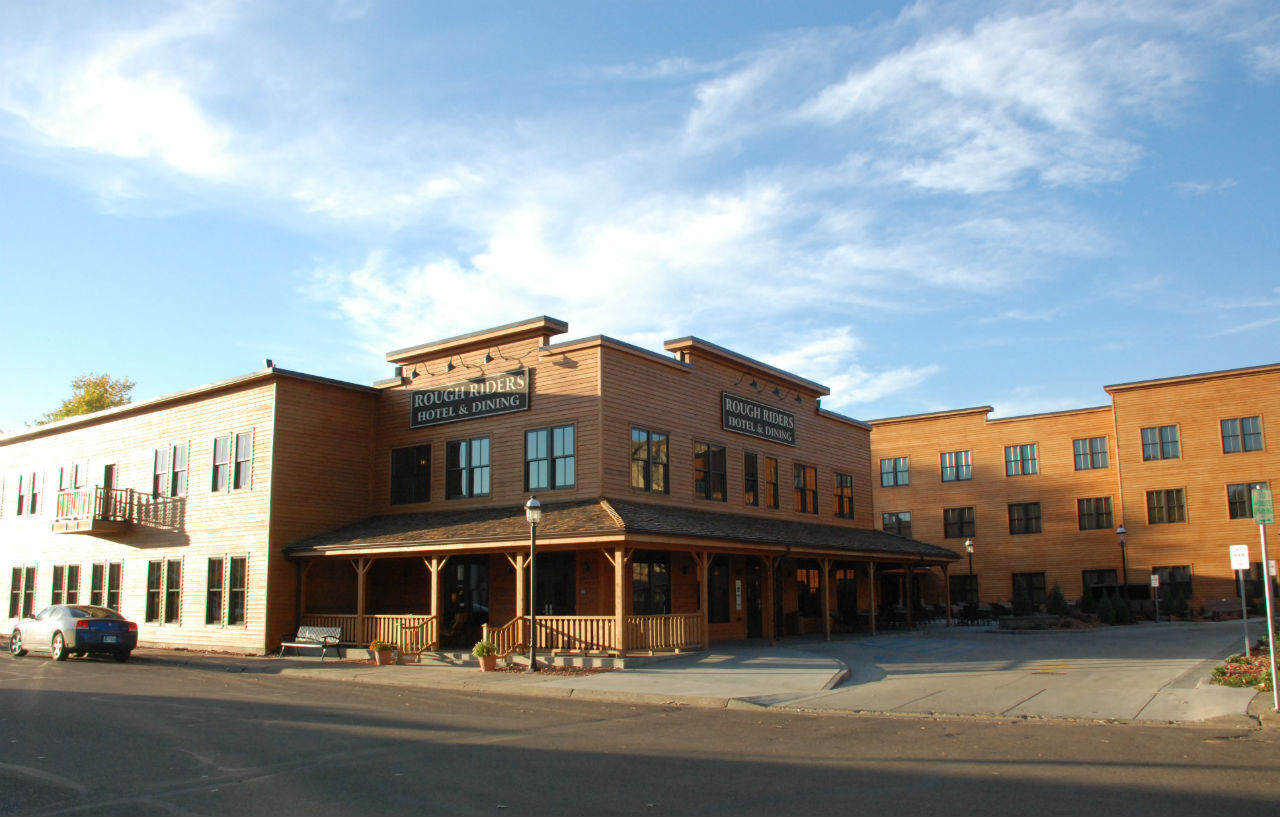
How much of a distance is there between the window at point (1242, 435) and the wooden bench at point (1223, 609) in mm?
6509

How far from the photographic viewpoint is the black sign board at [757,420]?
2975 cm

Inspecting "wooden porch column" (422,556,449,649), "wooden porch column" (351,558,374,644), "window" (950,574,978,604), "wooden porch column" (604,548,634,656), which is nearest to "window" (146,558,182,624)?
"wooden porch column" (351,558,374,644)

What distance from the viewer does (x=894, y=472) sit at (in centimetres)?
5297

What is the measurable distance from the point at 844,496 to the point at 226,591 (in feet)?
69.3

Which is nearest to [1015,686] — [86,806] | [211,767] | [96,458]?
[211,767]

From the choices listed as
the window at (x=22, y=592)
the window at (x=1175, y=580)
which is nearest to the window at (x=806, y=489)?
the window at (x=1175, y=580)

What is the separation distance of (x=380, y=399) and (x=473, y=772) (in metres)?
21.9

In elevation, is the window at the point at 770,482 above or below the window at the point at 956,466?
below

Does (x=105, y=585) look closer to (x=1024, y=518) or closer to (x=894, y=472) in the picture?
(x=894, y=472)

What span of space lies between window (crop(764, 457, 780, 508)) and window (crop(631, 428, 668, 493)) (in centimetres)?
563

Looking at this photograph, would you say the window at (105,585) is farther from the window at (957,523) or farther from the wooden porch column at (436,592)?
the window at (957,523)

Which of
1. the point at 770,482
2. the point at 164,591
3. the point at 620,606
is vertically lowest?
the point at 620,606

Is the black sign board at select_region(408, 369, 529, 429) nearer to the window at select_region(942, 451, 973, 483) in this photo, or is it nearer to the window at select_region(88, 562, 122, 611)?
the window at select_region(88, 562, 122, 611)

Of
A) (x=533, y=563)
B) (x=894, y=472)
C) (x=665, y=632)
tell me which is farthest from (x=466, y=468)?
(x=894, y=472)
